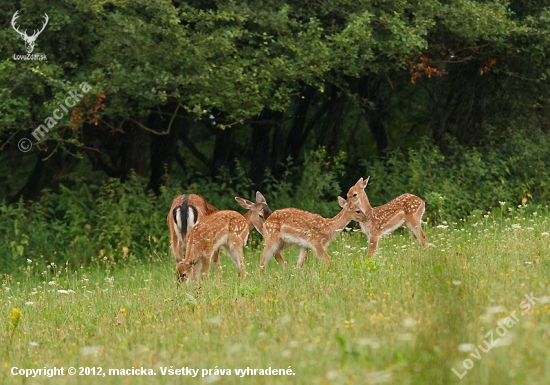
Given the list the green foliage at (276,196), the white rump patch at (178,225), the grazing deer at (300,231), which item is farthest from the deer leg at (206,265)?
the green foliage at (276,196)

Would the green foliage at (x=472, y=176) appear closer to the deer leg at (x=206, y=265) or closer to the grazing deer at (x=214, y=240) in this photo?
the grazing deer at (x=214, y=240)

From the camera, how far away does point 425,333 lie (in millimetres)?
5273

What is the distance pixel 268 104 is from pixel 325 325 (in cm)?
893

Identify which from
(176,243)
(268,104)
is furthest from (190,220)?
(268,104)

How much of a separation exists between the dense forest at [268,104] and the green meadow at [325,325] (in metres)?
4.79

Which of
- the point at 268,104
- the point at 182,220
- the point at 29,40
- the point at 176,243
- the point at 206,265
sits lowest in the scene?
the point at 206,265

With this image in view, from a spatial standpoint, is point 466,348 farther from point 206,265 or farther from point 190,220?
point 190,220

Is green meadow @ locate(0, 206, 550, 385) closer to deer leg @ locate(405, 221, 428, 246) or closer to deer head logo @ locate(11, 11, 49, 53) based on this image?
deer leg @ locate(405, 221, 428, 246)

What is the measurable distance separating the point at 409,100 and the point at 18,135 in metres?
8.26

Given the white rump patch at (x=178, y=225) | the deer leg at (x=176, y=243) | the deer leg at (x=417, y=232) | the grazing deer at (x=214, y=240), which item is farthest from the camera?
the deer leg at (x=176, y=243)

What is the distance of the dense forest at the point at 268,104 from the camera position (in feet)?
44.9

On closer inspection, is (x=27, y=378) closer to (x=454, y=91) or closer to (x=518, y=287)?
(x=518, y=287)

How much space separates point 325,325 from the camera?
6113 mm

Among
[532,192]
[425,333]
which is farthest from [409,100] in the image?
[425,333]
